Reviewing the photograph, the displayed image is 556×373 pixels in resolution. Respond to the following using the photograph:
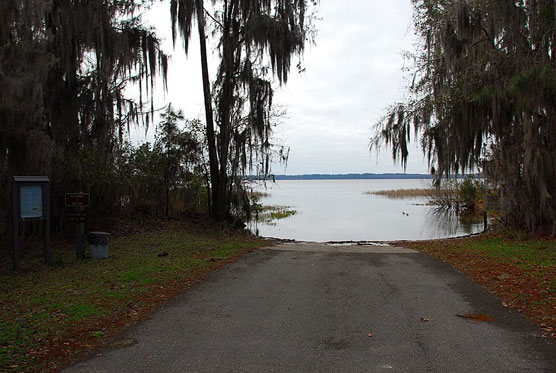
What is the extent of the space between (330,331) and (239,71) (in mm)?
11530

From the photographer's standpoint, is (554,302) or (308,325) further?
(554,302)

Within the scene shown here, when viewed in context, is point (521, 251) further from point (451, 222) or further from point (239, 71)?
point (451, 222)

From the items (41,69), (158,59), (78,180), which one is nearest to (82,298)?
(41,69)

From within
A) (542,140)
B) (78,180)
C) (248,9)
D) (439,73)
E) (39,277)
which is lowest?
(39,277)

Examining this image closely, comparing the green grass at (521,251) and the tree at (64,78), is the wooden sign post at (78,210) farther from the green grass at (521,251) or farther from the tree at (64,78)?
the green grass at (521,251)

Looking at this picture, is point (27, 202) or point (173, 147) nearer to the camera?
point (27, 202)

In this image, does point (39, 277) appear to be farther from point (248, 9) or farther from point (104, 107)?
point (248, 9)

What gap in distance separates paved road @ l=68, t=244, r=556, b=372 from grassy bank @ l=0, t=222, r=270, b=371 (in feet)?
1.15

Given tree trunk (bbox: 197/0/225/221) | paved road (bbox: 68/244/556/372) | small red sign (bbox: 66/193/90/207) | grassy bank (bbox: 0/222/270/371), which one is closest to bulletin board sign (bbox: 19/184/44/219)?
small red sign (bbox: 66/193/90/207)

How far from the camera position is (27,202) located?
8328 mm

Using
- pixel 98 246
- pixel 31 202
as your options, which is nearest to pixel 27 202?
pixel 31 202

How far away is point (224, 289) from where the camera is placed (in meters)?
6.67

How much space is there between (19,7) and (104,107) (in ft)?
15.0

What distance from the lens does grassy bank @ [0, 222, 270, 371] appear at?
439 centimetres
